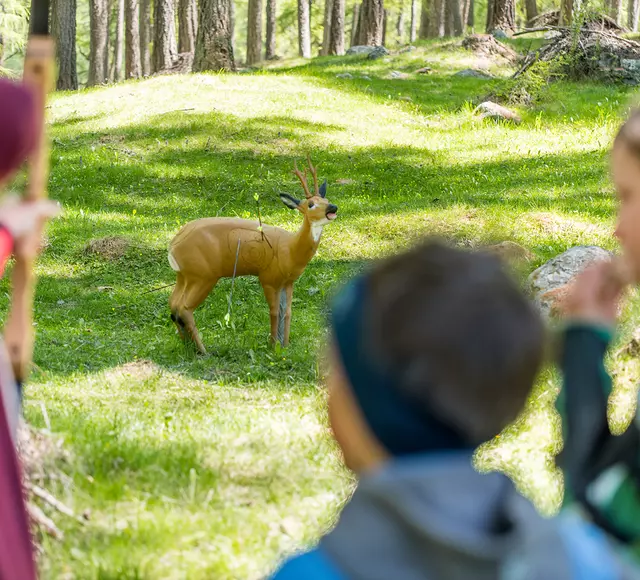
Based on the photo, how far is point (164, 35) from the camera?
82.3 ft

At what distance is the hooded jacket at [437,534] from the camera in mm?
1491

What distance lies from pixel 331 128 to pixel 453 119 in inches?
95.5

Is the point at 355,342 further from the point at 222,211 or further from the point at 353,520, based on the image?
the point at 222,211

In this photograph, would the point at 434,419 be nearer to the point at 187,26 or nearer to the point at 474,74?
the point at 474,74

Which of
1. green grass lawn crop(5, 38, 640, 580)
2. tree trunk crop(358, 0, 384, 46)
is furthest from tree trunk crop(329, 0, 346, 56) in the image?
green grass lawn crop(5, 38, 640, 580)

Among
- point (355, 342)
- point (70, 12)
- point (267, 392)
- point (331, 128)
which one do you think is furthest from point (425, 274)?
point (70, 12)

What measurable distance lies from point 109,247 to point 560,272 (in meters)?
6.23

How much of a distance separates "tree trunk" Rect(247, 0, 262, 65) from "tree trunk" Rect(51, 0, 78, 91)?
11.6 metres

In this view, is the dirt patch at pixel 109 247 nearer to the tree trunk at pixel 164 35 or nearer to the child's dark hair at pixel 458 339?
the child's dark hair at pixel 458 339

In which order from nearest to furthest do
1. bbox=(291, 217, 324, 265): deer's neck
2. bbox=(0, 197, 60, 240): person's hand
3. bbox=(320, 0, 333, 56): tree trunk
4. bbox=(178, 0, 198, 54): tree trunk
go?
bbox=(0, 197, 60, 240): person's hand → bbox=(291, 217, 324, 265): deer's neck → bbox=(178, 0, 198, 54): tree trunk → bbox=(320, 0, 333, 56): tree trunk

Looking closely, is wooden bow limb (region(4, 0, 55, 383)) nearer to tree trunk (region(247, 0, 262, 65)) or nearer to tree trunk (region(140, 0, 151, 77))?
tree trunk (region(247, 0, 262, 65))

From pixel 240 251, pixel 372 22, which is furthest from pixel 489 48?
pixel 240 251

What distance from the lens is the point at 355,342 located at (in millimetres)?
1573

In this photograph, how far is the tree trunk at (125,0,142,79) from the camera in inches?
1210
